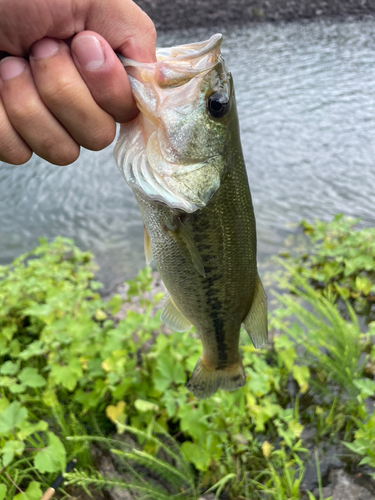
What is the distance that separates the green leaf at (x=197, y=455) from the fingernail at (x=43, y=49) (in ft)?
7.64

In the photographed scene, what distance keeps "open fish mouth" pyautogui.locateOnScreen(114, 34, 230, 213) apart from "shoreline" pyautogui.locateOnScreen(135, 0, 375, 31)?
2827 cm

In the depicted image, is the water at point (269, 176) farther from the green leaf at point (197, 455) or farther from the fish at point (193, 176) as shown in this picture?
the fish at point (193, 176)

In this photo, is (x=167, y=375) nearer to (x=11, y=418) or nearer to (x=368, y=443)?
(x=11, y=418)

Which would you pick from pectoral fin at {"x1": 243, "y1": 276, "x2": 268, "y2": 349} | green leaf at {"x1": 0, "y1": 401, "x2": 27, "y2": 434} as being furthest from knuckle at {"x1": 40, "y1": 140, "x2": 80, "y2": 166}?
green leaf at {"x1": 0, "y1": 401, "x2": 27, "y2": 434}

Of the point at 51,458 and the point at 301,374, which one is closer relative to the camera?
the point at 51,458

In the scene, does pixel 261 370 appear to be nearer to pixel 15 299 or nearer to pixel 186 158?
pixel 186 158

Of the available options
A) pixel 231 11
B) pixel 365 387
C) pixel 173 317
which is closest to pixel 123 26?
pixel 173 317

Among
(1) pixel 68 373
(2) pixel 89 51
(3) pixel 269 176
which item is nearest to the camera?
(2) pixel 89 51

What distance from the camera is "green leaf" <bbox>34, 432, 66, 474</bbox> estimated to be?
1.97 meters

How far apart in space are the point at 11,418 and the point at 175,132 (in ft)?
6.15

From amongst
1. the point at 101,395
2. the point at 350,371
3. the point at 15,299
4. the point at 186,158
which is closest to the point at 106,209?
the point at 15,299

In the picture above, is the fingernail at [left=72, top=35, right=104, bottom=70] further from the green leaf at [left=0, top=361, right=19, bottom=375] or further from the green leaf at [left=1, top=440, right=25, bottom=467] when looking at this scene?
the green leaf at [left=0, top=361, right=19, bottom=375]

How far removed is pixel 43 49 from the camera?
3.75 ft

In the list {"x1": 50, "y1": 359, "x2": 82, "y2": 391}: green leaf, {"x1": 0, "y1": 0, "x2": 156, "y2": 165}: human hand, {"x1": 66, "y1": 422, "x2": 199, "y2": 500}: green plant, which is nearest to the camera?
{"x1": 0, "y1": 0, "x2": 156, "y2": 165}: human hand
